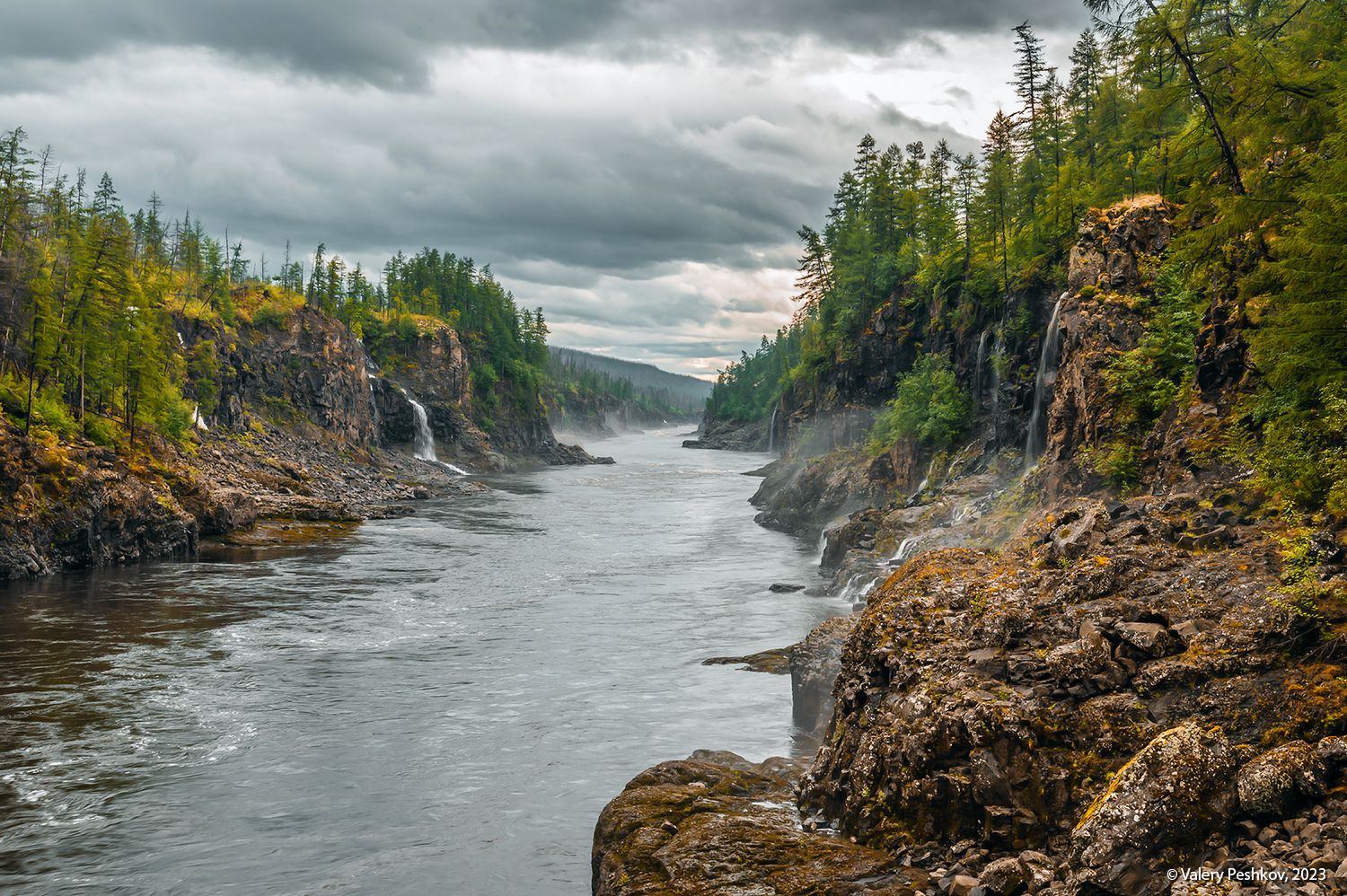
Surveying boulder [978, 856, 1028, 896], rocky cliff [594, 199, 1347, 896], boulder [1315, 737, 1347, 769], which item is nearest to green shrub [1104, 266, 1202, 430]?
rocky cliff [594, 199, 1347, 896]

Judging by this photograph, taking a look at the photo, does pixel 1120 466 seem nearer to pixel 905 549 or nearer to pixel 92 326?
pixel 905 549

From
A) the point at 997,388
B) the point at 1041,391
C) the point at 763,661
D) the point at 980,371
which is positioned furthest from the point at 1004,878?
the point at 980,371

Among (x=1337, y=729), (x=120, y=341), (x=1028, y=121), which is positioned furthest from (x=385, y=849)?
(x=1028, y=121)

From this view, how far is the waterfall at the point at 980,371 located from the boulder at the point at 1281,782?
4129 cm

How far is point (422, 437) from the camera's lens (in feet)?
355

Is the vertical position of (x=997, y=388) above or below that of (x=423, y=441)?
above

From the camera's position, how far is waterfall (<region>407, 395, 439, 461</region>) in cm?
10631

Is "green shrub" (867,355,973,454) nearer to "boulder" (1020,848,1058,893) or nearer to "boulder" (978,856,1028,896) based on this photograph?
"boulder" (1020,848,1058,893)

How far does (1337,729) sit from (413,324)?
5059 inches

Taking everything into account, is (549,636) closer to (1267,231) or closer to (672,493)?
(1267,231)

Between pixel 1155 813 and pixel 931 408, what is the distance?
41.3 m

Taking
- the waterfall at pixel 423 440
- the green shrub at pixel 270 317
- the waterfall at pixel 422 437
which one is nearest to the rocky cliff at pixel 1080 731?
the waterfall at pixel 423 440

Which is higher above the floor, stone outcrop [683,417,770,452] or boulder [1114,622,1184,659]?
stone outcrop [683,417,770,452]

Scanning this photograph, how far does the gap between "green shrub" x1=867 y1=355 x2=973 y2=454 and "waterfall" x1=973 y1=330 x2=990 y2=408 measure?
533mm
